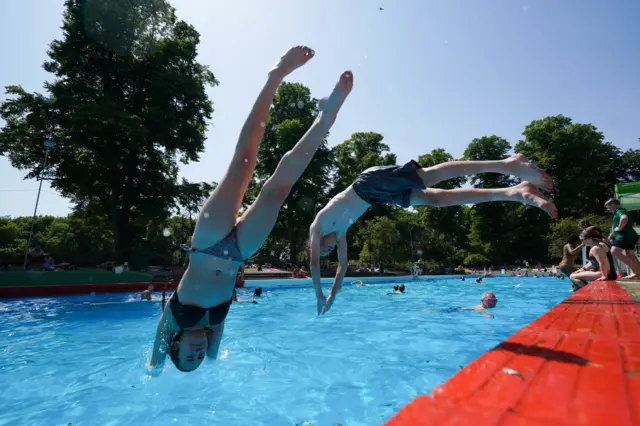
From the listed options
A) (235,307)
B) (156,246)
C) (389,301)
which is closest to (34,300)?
(235,307)

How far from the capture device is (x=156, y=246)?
105 ft

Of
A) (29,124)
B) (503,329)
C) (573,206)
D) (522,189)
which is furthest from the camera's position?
(573,206)

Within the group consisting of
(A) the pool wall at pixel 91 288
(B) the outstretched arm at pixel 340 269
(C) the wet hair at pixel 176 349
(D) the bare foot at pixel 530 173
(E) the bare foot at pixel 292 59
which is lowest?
(A) the pool wall at pixel 91 288

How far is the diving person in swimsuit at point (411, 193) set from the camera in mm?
3785

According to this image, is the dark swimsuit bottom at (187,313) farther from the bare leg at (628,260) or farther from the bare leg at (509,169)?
the bare leg at (628,260)

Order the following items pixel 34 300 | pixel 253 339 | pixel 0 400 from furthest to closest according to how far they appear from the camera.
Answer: pixel 34 300, pixel 253 339, pixel 0 400

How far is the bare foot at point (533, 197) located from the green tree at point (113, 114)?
2186 cm

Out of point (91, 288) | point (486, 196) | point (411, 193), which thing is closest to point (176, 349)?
point (411, 193)

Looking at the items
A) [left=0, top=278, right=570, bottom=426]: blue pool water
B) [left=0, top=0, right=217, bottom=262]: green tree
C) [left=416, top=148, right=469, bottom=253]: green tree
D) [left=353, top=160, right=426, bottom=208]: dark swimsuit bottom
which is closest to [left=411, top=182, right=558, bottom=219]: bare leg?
[left=353, top=160, right=426, bottom=208]: dark swimsuit bottom

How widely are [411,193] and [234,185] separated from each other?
236 cm

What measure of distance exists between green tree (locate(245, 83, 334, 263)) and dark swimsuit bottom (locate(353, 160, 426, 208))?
2936cm

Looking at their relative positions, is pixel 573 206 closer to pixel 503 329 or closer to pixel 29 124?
pixel 503 329

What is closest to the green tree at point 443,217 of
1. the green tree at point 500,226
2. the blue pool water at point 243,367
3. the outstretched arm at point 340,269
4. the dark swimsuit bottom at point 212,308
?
the green tree at point 500,226

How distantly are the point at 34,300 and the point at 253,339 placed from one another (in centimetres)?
1029
